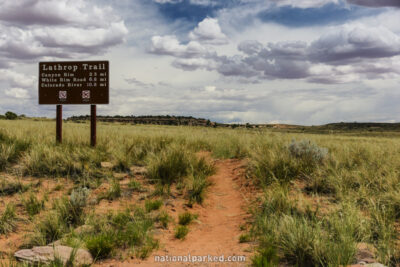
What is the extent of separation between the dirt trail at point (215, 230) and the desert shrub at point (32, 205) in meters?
3.02

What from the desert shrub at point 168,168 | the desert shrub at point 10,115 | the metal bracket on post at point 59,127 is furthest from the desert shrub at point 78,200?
the desert shrub at point 10,115

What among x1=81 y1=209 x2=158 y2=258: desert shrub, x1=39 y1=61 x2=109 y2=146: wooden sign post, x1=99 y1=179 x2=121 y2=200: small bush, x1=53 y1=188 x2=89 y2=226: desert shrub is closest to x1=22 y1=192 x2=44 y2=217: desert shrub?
x1=53 y1=188 x2=89 y2=226: desert shrub

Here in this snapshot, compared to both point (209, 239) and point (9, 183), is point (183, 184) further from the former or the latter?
point (9, 183)

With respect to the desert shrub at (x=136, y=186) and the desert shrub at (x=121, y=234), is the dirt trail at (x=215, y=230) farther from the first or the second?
the desert shrub at (x=136, y=186)

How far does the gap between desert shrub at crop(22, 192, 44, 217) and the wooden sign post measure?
201 inches

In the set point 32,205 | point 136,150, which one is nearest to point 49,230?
point 32,205

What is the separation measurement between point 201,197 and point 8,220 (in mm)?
4173

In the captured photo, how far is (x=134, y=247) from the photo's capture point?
16.1 ft

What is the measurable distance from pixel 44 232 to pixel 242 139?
922 centimetres

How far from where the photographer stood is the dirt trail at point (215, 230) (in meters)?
4.83

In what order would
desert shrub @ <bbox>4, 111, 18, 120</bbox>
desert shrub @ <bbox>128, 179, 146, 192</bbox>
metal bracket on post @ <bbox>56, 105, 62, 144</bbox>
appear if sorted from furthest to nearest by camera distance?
desert shrub @ <bbox>4, 111, 18, 120</bbox> < metal bracket on post @ <bbox>56, 105, 62, 144</bbox> < desert shrub @ <bbox>128, 179, 146, 192</bbox>

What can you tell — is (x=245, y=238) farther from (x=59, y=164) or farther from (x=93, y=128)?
(x=93, y=128)

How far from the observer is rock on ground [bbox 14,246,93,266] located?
431cm

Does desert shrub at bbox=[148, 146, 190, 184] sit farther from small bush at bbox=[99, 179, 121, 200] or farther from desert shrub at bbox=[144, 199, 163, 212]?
desert shrub at bbox=[144, 199, 163, 212]
